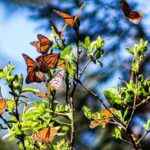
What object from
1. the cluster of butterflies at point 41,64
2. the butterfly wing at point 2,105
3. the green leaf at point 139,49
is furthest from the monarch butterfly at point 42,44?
the green leaf at point 139,49

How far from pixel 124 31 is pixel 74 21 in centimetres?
280

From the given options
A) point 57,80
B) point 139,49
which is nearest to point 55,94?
point 57,80

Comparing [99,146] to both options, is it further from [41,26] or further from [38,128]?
[38,128]

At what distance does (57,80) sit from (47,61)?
0.07 m

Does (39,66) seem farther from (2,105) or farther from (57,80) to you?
(2,105)

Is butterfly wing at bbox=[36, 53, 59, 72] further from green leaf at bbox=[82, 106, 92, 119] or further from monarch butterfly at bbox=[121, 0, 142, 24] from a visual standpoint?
monarch butterfly at bbox=[121, 0, 142, 24]

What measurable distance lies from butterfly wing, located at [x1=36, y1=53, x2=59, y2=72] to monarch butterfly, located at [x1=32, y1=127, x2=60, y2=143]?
20 cm

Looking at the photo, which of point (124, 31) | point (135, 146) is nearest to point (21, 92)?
point (135, 146)

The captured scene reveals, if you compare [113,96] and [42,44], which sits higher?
[42,44]

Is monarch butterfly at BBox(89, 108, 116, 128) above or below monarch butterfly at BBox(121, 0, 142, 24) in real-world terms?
below

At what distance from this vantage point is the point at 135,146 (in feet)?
5.20

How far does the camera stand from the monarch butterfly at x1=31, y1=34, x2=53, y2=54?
1615 mm

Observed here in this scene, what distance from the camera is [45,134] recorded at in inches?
62.3

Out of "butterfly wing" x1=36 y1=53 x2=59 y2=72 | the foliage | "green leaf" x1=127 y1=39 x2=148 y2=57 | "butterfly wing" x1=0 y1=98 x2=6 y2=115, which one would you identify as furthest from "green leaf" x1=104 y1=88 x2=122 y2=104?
"butterfly wing" x1=0 y1=98 x2=6 y2=115
